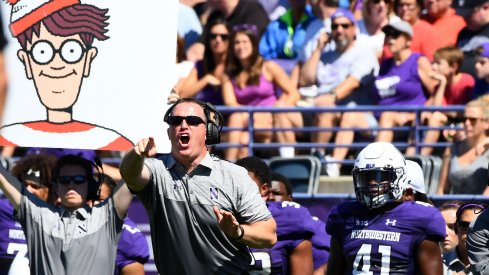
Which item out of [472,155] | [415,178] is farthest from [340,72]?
[415,178]

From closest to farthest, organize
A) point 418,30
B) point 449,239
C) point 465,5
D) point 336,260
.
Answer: point 336,260 → point 449,239 → point 418,30 → point 465,5

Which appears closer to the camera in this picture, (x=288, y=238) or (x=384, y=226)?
(x=384, y=226)

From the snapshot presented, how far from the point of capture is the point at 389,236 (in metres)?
7.15

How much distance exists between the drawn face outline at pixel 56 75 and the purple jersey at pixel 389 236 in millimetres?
1952

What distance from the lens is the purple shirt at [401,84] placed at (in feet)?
→ 39.3

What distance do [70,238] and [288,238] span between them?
59.4 inches

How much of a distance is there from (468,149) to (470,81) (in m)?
1.10

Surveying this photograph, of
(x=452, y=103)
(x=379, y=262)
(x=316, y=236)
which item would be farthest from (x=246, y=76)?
(x=379, y=262)

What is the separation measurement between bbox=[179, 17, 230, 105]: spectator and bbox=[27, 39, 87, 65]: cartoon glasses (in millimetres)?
4370

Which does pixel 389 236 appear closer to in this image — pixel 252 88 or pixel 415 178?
pixel 415 178

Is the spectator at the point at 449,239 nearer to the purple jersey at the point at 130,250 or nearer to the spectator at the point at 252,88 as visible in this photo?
the purple jersey at the point at 130,250

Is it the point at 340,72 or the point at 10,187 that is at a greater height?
the point at 340,72

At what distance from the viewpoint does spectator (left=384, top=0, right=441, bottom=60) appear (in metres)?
12.5

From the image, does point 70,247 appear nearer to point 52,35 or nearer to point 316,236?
point 52,35
